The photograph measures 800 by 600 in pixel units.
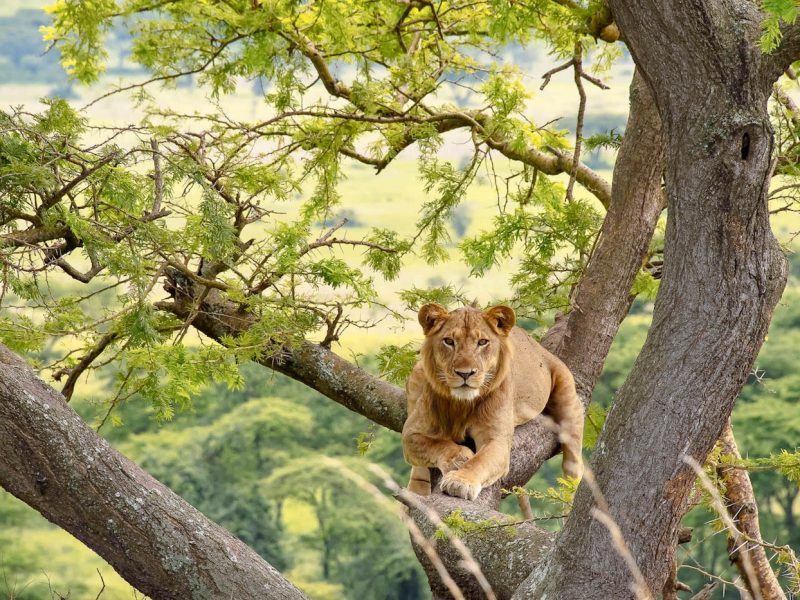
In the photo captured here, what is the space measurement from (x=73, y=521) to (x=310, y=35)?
5.35m

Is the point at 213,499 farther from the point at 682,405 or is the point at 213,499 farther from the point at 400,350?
the point at 682,405

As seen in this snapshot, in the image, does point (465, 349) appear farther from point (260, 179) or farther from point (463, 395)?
point (260, 179)

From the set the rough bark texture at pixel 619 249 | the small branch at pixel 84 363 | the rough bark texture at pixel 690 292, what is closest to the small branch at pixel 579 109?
the rough bark texture at pixel 619 249

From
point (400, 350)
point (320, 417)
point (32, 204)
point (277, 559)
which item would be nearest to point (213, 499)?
point (277, 559)

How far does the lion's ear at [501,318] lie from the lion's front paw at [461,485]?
41.4 inches

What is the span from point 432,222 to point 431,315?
277cm

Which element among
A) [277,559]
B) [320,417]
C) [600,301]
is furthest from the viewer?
[320,417]

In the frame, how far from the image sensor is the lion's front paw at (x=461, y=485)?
5.25 metres

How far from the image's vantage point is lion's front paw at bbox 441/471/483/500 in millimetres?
5251

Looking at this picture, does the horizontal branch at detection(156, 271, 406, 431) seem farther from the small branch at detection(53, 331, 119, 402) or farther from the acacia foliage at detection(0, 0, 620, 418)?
the small branch at detection(53, 331, 119, 402)

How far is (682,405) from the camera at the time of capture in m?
3.77

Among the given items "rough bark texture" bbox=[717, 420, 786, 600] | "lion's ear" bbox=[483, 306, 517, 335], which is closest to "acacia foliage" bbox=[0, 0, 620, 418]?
"lion's ear" bbox=[483, 306, 517, 335]

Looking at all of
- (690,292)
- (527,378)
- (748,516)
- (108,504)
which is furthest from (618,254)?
(108,504)

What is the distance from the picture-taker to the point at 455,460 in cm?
579
